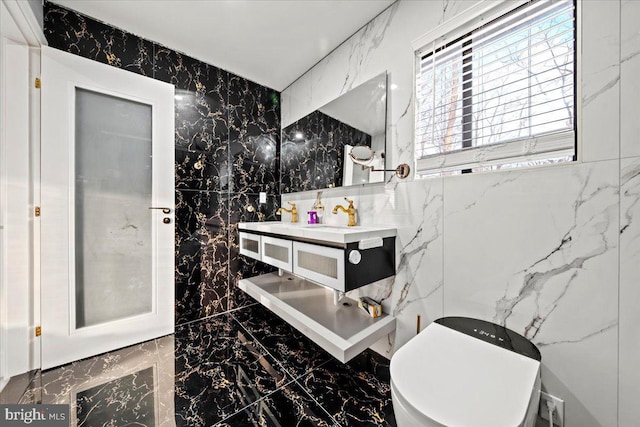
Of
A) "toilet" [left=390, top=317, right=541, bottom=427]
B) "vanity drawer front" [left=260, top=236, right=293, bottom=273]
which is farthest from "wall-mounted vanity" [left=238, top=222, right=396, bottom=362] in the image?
"toilet" [left=390, top=317, right=541, bottom=427]

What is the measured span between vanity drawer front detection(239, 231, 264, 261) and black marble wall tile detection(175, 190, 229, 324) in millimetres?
193

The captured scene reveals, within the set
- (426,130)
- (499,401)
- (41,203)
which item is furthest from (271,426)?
(41,203)

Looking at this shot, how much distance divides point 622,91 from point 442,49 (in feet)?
2.67

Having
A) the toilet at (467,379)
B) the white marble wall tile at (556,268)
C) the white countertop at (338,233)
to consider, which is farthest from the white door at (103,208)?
the white marble wall tile at (556,268)

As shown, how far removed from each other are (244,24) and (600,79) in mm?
2080

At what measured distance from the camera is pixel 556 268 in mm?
1000

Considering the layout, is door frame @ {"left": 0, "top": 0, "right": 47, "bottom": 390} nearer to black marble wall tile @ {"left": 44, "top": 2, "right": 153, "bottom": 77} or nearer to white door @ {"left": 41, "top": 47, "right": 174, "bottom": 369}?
white door @ {"left": 41, "top": 47, "right": 174, "bottom": 369}

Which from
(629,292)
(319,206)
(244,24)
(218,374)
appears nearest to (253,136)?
(244,24)

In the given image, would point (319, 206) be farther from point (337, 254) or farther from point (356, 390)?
point (356, 390)

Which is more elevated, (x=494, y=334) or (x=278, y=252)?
(x=278, y=252)

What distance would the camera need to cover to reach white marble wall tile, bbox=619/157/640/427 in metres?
0.85

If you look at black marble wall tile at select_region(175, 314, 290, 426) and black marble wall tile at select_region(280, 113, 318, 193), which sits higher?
black marble wall tile at select_region(280, 113, 318, 193)

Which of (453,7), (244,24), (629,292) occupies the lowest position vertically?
(629,292)

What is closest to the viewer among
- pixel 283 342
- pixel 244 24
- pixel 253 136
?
pixel 244 24
